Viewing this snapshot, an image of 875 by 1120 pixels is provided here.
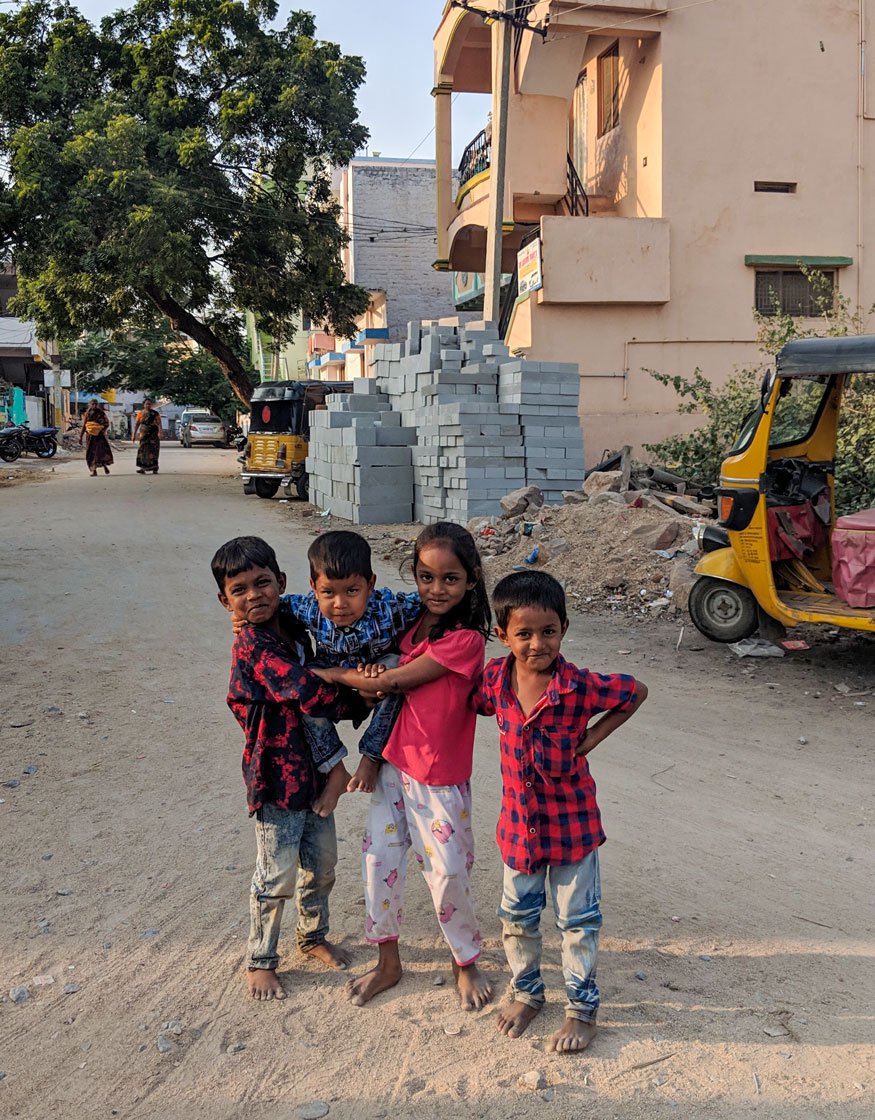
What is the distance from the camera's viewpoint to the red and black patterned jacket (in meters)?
2.79

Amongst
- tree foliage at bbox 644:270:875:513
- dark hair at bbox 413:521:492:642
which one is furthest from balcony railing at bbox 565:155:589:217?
dark hair at bbox 413:521:492:642

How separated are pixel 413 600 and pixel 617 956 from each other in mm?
1272

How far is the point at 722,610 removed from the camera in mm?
7117

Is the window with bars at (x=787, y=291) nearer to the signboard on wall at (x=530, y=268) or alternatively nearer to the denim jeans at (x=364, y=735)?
the signboard on wall at (x=530, y=268)

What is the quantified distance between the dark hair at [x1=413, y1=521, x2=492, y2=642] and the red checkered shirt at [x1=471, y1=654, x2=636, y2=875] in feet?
0.87

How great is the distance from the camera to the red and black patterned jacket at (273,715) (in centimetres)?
279

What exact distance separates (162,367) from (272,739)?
4959 centimetres

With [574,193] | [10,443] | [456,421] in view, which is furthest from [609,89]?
[10,443]

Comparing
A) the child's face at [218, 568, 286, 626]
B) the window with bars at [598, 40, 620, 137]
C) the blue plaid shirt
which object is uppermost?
the window with bars at [598, 40, 620, 137]

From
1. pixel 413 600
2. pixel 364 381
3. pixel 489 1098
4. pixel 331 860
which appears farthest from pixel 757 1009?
pixel 364 381

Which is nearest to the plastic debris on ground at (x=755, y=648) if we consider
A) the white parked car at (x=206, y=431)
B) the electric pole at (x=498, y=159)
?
the electric pole at (x=498, y=159)

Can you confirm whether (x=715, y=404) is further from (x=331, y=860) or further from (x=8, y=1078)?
(x=8, y=1078)

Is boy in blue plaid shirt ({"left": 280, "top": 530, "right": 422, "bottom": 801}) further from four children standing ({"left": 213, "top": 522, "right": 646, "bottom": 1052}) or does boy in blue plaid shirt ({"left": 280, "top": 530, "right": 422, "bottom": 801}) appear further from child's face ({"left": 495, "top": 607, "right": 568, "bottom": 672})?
child's face ({"left": 495, "top": 607, "right": 568, "bottom": 672})

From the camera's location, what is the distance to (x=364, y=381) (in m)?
16.1
